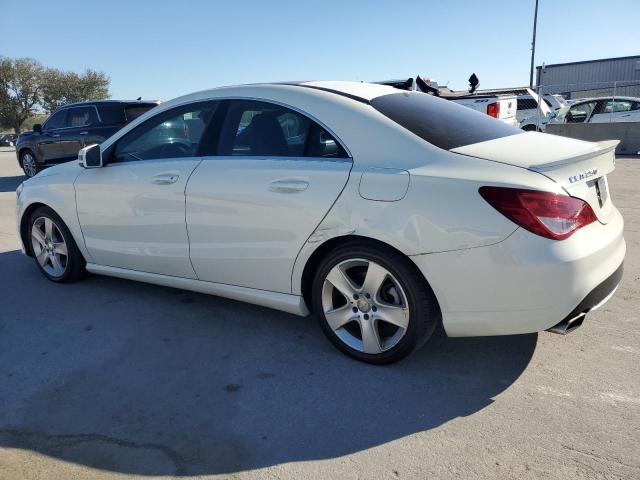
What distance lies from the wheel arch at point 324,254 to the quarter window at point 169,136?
1224 mm

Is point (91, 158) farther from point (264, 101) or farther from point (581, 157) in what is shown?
point (581, 157)

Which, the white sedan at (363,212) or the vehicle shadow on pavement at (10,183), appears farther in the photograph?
the vehicle shadow on pavement at (10,183)

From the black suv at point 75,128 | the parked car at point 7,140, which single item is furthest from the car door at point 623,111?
the parked car at point 7,140

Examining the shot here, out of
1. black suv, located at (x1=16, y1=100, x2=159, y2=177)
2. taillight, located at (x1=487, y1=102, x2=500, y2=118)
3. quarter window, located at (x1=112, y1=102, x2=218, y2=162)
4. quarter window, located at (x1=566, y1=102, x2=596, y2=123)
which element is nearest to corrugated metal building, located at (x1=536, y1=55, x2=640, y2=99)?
quarter window, located at (x1=566, y1=102, x2=596, y2=123)

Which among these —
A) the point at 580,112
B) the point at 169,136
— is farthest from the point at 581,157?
the point at 580,112

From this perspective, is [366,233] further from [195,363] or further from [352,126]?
[195,363]

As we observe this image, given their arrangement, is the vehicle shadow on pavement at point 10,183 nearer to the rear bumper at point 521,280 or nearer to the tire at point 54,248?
the tire at point 54,248

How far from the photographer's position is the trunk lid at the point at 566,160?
2.78m

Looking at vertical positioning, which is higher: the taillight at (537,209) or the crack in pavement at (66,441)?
the taillight at (537,209)

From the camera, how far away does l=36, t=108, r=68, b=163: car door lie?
1193cm

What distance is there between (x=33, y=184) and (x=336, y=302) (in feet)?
10.3

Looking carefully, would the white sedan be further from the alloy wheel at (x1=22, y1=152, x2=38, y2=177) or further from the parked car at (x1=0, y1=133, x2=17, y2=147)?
the parked car at (x1=0, y1=133, x2=17, y2=147)

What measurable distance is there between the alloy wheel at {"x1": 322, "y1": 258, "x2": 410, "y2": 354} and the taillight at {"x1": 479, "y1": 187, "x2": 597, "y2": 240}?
0.69m

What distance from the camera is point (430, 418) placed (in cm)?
271
